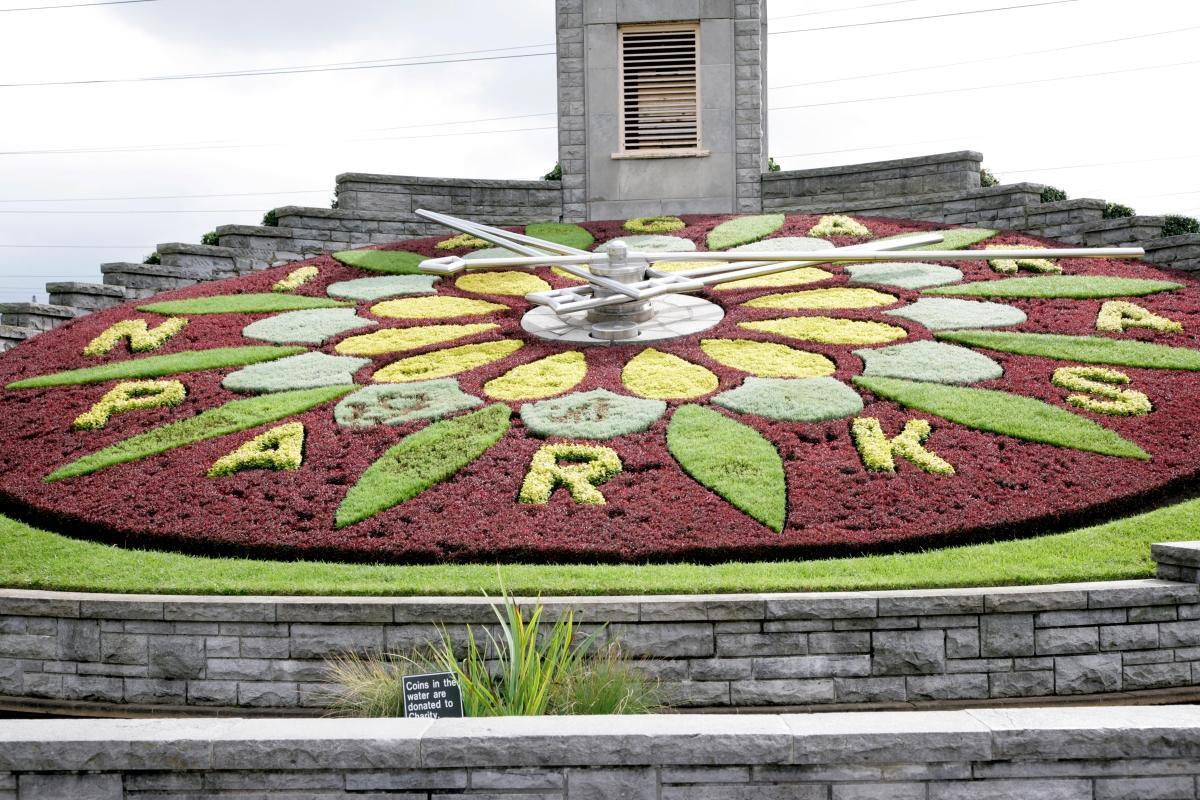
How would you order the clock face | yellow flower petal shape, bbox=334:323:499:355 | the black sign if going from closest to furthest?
the black sign < the clock face < yellow flower petal shape, bbox=334:323:499:355

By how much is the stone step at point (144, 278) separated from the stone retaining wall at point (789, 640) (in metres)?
10.3

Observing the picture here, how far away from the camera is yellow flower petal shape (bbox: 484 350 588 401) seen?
10.6m

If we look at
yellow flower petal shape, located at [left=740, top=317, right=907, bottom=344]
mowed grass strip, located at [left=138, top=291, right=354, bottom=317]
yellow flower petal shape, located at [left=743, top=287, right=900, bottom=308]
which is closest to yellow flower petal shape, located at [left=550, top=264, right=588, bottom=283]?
A: yellow flower petal shape, located at [left=743, top=287, right=900, bottom=308]

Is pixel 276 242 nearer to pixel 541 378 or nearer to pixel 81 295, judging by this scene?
pixel 81 295

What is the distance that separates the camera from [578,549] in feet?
26.3

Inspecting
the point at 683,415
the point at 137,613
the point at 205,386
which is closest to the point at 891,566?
the point at 683,415

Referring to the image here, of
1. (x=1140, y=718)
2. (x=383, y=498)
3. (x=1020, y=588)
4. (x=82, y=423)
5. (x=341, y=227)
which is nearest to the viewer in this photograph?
(x=1140, y=718)

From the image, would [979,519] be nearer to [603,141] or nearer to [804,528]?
[804,528]

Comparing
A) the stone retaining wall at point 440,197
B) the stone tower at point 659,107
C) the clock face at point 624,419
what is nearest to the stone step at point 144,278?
the clock face at point 624,419

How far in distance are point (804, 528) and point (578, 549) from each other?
5.37 ft

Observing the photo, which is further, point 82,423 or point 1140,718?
point 82,423

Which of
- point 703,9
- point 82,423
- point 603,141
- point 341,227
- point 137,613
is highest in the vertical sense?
point 703,9

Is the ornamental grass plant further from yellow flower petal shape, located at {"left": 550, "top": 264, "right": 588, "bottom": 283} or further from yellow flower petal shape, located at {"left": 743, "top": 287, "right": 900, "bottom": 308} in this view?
yellow flower petal shape, located at {"left": 550, "top": 264, "right": 588, "bottom": 283}

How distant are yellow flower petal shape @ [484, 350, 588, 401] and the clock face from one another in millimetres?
37
